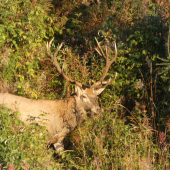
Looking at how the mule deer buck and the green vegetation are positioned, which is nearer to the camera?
the green vegetation

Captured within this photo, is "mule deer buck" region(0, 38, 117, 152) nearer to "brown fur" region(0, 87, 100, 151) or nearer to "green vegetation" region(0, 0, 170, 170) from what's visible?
"brown fur" region(0, 87, 100, 151)

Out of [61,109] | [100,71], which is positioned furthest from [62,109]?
[100,71]

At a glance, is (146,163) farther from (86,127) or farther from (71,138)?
(71,138)

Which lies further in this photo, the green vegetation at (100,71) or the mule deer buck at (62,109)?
the mule deer buck at (62,109)

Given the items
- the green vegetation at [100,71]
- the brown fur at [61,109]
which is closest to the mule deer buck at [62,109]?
the brown fur at [61,109]

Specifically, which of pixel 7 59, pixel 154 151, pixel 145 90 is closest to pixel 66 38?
pixel 7 59

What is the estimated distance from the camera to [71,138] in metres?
5.29

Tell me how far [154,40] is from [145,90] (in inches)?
45.2

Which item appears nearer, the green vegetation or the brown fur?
the green vegetation

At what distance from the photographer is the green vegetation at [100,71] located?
4.00 meters

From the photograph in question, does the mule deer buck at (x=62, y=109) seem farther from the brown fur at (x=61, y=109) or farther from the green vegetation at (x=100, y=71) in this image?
the green vegetation at (x=100, y=71)

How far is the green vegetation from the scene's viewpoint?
400 cm

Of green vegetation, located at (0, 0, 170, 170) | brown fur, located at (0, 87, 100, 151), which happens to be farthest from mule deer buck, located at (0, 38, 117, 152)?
green vegetation, located at (0, 0, 170, 170)

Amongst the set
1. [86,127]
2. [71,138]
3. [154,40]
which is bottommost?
[71,138]
